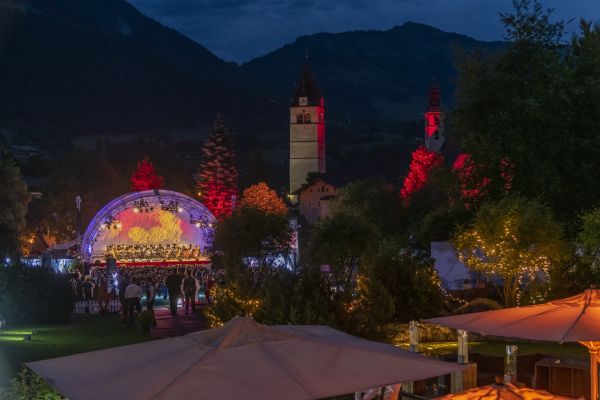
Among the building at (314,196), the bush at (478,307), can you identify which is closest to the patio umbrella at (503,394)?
the bush at (478,307)

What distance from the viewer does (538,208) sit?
23.0 m

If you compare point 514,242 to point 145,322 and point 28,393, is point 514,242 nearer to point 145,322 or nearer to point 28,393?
point 145,322

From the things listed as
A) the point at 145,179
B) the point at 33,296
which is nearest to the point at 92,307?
the point at 33,296

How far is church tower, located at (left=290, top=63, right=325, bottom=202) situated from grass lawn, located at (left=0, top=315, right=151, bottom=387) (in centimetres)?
10223

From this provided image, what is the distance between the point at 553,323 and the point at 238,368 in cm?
423

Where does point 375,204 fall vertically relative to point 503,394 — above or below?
above

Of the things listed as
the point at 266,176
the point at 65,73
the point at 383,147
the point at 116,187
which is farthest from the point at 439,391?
the point at 65,73

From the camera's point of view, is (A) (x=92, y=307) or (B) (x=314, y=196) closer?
(A) (x=92, y=307)

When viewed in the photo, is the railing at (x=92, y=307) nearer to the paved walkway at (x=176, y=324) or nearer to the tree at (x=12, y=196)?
the paved walkway at (x=176, y=324)

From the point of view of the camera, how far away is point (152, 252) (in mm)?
49656

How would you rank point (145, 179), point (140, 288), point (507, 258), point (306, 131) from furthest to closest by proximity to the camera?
A: point (306, 131) < point (145, 179) < point (140, 288) < point (507, 258)

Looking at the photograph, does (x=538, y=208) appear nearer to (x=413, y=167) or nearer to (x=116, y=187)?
(x=413, y=167)

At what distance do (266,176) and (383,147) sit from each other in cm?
6591

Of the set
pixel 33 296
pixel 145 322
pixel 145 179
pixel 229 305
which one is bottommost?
pixel 145 322
